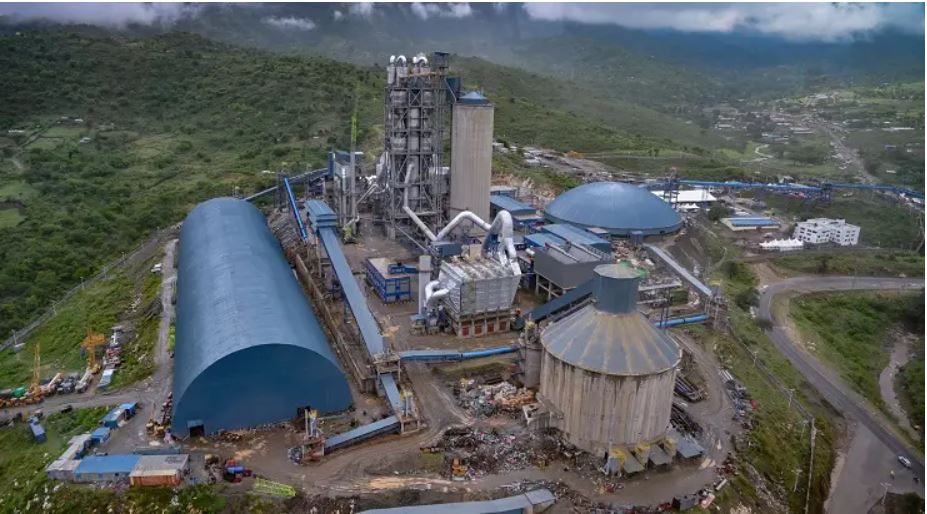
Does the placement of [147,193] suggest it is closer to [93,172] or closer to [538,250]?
[93,172]

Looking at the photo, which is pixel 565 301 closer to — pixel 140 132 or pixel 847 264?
pixel 847 264

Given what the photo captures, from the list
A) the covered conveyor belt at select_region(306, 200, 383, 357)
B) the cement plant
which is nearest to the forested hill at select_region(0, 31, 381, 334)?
the cement plant

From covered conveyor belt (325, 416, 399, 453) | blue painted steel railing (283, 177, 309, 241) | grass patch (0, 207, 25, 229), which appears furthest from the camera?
grass patch (0, 207, 25, 229)

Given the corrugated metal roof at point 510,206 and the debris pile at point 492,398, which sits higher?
the corrugated metal roof at point 510,206

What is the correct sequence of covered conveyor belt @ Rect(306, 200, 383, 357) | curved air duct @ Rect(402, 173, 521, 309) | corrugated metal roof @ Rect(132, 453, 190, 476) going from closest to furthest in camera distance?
corrugated metal roof @ Rect(132, 453, 190, 476) < covered conveyor belt @ Rect(306, 200, 383, 357) < curved air duct @ Rect(402, 173, 521, 309)

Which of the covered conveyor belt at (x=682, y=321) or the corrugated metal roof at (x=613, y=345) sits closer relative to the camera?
the corrugated metal roof at (x=613, y=345)

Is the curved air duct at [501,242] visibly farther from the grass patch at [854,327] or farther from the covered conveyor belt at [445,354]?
the grass patch at [854,327]

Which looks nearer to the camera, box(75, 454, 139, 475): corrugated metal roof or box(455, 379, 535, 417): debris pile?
box(75, 454, 139, 475): corrugated metal roof

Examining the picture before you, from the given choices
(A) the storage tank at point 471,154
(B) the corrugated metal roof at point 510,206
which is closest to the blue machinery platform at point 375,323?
(A) the storage tank at point 471,154

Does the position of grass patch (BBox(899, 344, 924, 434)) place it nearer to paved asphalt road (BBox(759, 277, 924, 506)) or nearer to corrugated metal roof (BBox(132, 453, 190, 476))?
paved asphalt road (BBox(759, 277, 924, 506))
